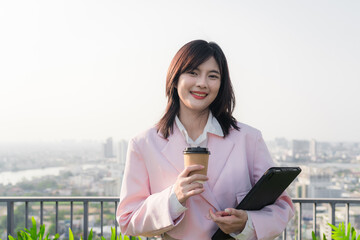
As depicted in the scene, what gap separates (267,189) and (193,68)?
53 centimetres

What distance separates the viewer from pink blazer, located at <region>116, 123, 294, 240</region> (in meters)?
1.54

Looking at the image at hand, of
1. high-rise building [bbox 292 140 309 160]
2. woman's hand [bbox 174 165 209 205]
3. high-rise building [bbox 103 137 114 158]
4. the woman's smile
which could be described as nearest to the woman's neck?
the woman's smile

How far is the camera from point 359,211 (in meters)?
4.09

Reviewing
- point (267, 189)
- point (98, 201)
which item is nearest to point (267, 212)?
point (267, 189)

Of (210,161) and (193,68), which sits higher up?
(193,68)

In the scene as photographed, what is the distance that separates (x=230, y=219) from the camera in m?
1.43

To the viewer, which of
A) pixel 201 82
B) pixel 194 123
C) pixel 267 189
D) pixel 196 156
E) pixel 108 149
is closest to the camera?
pixel 196 156

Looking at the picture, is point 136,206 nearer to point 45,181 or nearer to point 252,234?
point 252,234

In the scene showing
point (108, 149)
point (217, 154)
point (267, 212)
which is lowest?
point (108, 149)

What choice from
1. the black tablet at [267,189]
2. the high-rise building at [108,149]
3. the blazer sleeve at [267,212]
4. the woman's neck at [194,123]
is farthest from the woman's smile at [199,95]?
the high-rise building at [108,149]

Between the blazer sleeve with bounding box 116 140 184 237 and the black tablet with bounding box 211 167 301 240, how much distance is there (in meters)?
0.24

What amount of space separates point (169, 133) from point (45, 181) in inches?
551

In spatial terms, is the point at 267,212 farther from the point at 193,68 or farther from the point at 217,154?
the point at 193,68

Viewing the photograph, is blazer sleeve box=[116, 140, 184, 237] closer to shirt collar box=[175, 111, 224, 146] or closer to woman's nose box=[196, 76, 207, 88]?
shirt collar box=[175, 111, 224, 146]
